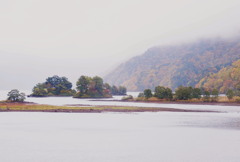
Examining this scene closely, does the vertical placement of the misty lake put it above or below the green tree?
below

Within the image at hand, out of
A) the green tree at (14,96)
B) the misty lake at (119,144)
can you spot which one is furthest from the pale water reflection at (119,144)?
the green tree at (14,96)

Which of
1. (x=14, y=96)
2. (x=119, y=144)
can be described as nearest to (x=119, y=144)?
(x=119, y=144)

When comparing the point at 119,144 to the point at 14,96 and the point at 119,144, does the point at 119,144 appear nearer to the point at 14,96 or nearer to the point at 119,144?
the point at 119,144

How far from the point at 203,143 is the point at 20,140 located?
32.1 m

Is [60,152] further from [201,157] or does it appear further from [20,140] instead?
[201,157]

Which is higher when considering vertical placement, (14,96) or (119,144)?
(14,96)

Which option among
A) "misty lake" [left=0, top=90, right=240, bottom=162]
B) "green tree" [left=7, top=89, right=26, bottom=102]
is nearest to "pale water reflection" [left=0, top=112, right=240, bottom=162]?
"misty lake" [left=0, top=90, right=240, bottom=162]

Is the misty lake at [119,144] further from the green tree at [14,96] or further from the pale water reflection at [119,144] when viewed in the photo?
the green tree at [14,96]

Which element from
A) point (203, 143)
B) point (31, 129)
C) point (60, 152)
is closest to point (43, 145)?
point (60, 152)

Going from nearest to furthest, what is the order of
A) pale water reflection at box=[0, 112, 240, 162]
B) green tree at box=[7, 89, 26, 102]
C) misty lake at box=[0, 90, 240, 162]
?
pale water reflection at box=[0, 112, 240, 162] < misty lake at box=[0, 90, 240, 162] < green tree at box=[7, 89, 26, 102]

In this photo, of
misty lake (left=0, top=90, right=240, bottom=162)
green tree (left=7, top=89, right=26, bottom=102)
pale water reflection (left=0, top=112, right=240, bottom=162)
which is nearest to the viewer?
pale water reflection (left=0, top=112, right=240, bottom=162)

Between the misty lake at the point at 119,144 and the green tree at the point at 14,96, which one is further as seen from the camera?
the green tree at the point at 14,96

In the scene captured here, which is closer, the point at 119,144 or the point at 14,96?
the point at 119,144

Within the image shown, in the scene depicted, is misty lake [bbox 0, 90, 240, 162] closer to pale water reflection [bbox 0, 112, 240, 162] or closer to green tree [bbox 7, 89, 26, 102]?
pale water reflection [bbox 0, 112, 240, 162]
